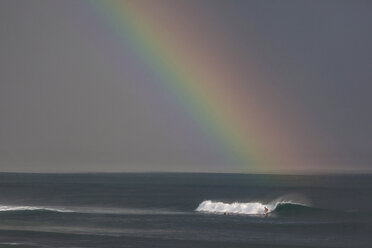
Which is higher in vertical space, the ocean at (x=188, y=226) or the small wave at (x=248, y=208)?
the small wave at (x=248, y=208)

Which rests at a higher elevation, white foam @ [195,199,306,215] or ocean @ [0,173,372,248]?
white foam @ [195,199,306,215]

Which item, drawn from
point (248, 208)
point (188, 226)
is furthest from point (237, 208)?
point (188, 226)

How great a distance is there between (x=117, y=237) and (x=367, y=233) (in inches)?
727

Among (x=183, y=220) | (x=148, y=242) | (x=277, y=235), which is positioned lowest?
→ (x=148, y=242)

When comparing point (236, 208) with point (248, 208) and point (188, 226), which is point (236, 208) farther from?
point (188, 226)

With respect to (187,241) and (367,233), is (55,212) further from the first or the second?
(367,233)

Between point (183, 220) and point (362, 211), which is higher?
point (362, 211)

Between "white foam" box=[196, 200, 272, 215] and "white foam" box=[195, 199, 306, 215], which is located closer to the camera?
"white foam" box=[195, 199, 306, 215]

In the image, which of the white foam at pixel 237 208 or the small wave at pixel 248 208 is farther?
the small wave at pixel 248 208

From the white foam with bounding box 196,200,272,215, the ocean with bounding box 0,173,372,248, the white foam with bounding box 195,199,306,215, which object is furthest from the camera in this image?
the white foam with bounding box 196,200,272,215

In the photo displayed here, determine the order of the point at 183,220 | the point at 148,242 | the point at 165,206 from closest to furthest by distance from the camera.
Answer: the point at 148,242
the point at 183,220
the point at 165,206

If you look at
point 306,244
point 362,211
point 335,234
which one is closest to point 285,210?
point 362,211

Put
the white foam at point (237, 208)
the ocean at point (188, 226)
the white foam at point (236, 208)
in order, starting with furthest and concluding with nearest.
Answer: the white foam at point (236, 208) → the white foam at point (237, 208) → the ocean at point (188, 226)

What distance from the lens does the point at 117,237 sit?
147 ft
